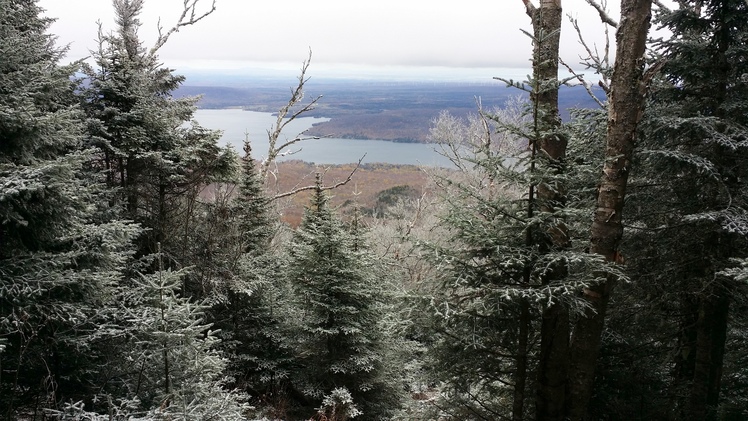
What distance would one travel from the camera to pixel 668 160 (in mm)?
5031

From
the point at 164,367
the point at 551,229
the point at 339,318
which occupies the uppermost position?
the point at 551,229

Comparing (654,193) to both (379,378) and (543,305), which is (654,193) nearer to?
(543,305)

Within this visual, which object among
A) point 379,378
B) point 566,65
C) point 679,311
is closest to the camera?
point 679,311

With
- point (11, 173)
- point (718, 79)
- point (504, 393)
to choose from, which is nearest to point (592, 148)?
point (718, 79)

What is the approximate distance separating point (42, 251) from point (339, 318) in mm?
5904

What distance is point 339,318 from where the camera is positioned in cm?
937

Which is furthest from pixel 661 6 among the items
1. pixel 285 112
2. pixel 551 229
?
pixel 285 112

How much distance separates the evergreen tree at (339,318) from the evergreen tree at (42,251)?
4.69 meters

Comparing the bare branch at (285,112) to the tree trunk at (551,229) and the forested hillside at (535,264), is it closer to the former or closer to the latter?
the forested hillside at (535,264)

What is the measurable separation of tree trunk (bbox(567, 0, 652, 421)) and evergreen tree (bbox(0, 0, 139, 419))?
5.14 m

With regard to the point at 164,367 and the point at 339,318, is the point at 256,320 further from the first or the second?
the point at 164,367

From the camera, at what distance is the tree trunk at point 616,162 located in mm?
4238

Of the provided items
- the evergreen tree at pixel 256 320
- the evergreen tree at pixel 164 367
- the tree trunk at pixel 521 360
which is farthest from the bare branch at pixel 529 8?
the evergreen tree at pixel 256 320

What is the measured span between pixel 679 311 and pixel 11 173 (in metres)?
7.93
